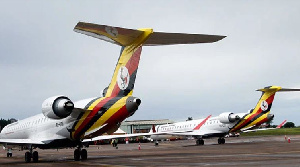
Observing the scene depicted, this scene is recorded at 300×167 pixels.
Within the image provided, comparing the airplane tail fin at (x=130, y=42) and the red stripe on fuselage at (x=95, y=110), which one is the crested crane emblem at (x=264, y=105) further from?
the red stripe on fuselage at (x=95, y=110)

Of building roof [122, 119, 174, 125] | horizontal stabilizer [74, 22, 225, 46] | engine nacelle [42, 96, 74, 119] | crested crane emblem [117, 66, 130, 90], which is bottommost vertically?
engine nacelle [42, 96, 74, 119]

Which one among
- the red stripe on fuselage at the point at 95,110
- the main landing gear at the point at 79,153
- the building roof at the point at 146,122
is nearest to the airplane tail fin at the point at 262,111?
the main landing gear at the point at 79,153

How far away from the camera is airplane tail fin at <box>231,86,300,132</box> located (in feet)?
145

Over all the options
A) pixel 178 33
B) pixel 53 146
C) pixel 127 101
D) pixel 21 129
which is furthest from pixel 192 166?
pixel 21 129

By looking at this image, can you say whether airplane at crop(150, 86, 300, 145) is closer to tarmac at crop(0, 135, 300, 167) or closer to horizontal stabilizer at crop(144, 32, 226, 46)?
tarmac at crop(0, 135, 300, 167)

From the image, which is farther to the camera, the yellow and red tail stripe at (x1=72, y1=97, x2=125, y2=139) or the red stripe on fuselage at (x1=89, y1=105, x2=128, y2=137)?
the yellow and red tail stripe at (x1=72, y1=97, x2=125, y2=139)

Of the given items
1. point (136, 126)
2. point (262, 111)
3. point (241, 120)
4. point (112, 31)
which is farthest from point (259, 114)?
point (136, 126)

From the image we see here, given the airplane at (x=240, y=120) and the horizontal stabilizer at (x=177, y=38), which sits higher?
the horizontal stabilizer at (x=177, y=38)

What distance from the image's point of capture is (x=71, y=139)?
73.0 feet

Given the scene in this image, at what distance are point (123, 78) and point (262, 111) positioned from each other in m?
28.0

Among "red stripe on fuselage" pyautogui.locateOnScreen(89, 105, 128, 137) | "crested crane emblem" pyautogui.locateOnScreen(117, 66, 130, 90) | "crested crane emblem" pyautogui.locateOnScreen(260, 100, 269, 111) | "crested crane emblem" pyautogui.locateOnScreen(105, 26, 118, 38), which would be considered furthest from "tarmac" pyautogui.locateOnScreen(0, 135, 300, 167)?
"crested crane emblem" pyautogui.locateOnScreen(260, 100, 269, 111)

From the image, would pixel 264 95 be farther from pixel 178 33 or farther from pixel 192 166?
pixel 192 166

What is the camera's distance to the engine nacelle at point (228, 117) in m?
45.0

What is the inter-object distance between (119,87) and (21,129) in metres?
10.5
